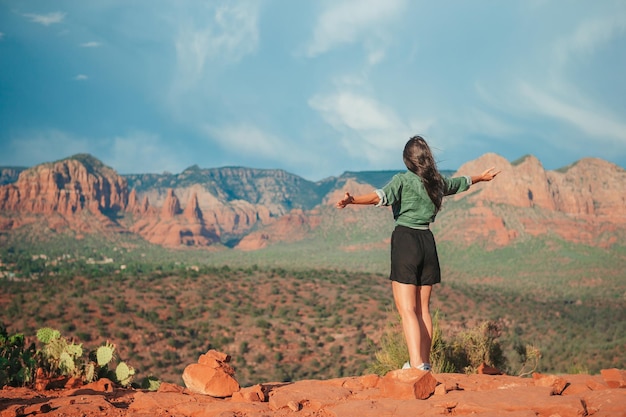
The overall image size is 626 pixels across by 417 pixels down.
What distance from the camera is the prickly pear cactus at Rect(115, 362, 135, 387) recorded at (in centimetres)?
770

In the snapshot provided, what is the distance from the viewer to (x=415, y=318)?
563cm

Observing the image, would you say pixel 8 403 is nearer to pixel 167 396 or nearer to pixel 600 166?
pixel 167 396

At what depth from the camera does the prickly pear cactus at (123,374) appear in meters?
7.70

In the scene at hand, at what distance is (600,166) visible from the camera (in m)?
116

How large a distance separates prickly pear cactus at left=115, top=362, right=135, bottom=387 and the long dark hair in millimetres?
4735

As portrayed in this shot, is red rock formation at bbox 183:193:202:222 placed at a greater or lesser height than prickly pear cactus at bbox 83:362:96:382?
greater

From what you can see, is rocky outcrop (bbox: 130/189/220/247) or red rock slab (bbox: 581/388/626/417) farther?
rocky outcrop (bbox: 130/189/220/247)

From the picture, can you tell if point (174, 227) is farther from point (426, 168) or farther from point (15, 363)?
point (426, 168)

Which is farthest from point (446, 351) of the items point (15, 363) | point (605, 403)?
point (15, 363)

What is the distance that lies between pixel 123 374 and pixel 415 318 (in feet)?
14.2

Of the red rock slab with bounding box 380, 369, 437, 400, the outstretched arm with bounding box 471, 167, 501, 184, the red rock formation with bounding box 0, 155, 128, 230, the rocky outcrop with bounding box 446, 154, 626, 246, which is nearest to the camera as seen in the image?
the red rock slab with bounding box 380, 369, 437, 400

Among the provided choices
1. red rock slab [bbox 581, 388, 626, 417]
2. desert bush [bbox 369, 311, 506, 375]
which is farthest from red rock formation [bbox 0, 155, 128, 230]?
red rock slab [bbox 581, 388, 626, 417]

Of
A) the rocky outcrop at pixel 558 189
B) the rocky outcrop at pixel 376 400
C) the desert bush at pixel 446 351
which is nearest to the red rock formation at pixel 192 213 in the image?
the rocky outcrop at pixel 558 189

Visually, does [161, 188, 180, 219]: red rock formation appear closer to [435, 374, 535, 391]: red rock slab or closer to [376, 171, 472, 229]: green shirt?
[435, 374, 535, 391]: red rock slab
